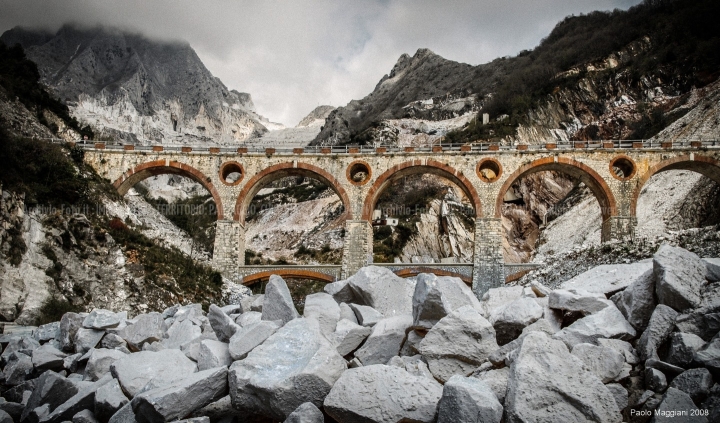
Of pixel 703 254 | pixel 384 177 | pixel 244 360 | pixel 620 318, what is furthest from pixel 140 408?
pixel 384 177

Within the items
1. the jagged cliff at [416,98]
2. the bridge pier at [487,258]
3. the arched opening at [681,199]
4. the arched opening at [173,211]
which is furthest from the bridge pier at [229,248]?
the jagged cliff at [416,98]

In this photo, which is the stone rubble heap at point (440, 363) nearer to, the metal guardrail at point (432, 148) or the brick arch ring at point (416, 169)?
the brick arch ring at point (416, 169)

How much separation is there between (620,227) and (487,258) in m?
7.81

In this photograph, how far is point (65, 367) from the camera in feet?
26.7

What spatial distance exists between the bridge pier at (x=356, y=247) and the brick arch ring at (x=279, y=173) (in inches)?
35.2

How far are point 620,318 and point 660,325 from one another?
482mm

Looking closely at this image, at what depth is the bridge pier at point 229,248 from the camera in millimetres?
28469

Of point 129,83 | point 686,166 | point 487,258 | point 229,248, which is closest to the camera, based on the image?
point 487,258

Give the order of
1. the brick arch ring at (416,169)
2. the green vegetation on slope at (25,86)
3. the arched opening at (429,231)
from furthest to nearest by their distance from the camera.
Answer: the arched opening at (429,231) < the green vegetation on slope at (25,86) < the brick arch ring at (416,169)

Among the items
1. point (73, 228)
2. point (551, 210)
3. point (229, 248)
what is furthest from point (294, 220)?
point (73, 228)

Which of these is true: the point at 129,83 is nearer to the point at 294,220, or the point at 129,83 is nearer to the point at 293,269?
Result: the point at 294,220

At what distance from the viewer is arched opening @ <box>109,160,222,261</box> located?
99.4ft

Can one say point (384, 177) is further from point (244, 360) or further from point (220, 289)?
point (244, 360)

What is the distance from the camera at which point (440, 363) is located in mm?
5473
